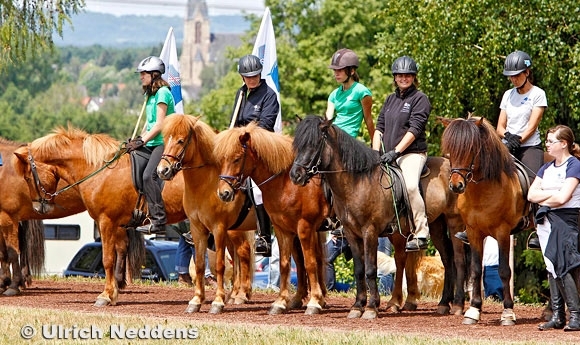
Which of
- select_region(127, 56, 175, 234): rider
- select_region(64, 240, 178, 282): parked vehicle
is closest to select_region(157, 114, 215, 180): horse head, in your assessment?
select_region(127, 56, 175, 234): rider

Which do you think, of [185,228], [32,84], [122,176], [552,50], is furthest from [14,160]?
[32,84]

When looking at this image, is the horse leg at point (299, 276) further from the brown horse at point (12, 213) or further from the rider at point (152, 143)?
the brown horse at point (12, 213)

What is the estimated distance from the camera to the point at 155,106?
15.7m

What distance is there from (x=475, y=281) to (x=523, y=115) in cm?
216

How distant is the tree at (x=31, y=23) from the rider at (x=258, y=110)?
26.2 feet

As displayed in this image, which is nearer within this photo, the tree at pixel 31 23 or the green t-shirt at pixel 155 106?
the green t-shirt at pixel 155 106

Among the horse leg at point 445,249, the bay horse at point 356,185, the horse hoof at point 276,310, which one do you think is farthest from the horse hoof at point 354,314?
the horse leg at point 445,249

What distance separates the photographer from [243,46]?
60219 mm

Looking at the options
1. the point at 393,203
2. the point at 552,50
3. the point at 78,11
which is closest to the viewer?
the point at 393,203

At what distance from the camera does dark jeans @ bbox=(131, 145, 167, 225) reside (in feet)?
51.8

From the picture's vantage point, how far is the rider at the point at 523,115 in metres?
13.7

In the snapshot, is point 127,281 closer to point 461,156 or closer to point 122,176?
point 122,176

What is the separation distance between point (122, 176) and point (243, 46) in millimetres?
44767

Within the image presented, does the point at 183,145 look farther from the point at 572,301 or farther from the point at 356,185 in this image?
the point at 572,301
